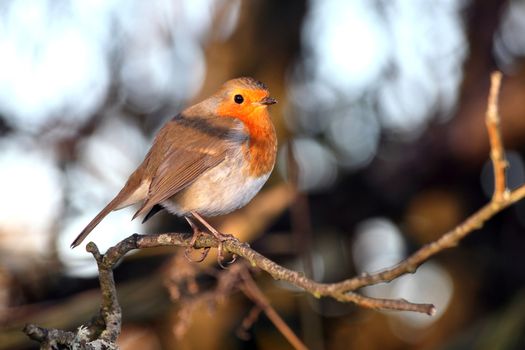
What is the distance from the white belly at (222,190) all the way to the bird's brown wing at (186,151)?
43 millimetres

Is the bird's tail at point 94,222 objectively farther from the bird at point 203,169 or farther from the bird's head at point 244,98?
the bird's head at point 244,98

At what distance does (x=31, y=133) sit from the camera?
5.21m

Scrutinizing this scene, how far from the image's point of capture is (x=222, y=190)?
3.49 metres

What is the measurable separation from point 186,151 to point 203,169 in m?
0.13

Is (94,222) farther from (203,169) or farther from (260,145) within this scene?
(260,145)

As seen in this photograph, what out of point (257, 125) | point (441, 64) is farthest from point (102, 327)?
point (441, 64)

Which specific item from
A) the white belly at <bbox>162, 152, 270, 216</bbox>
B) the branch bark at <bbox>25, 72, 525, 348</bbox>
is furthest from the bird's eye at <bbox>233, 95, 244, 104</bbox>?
the branch bark at <bbox>25, 72, 525, 348</bbox>

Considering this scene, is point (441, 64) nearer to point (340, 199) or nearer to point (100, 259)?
point (340, 199)

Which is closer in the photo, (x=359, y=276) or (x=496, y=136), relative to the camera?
(x=496, y=136)

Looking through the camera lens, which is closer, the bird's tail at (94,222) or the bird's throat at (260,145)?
the bird's tail at (94,222)

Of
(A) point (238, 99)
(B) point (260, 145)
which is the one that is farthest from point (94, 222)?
(A) point (238, 99)

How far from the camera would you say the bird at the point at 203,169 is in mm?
3479

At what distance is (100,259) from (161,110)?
3.32 metres

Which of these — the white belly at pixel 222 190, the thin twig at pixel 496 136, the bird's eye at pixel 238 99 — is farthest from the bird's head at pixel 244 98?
the thin twig at pixel 496 136
